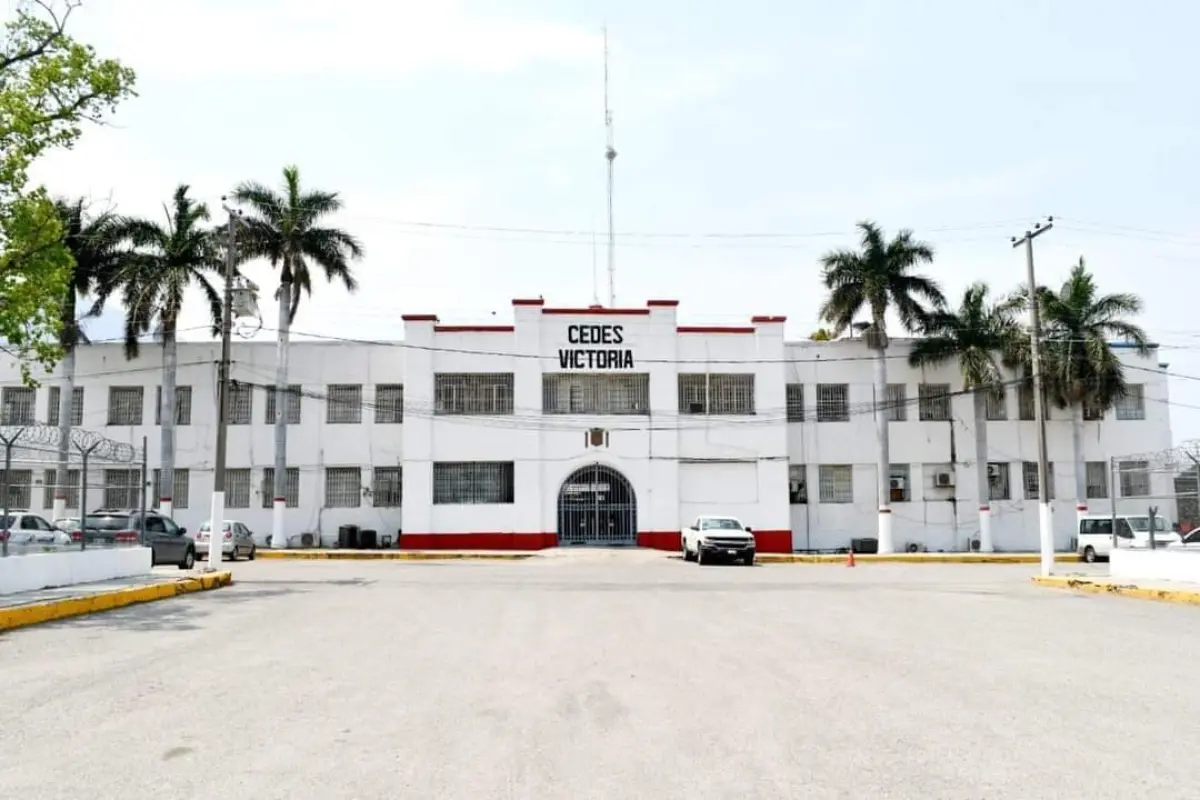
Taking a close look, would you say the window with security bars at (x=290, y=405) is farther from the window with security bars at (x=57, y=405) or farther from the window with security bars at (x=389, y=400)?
the window with security bars at (x=57, y=405)

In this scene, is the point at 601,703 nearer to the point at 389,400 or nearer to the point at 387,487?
the point at 387,487

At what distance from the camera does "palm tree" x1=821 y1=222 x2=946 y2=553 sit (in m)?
39.9

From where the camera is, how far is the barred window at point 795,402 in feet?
138

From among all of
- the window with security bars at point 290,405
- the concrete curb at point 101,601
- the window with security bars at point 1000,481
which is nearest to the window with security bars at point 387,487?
the window with security bars at point 290,405

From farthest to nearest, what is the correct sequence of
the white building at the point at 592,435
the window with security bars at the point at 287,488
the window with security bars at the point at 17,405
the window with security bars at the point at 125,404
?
the window with security bars at the point at 125,404 → the window with security bars at the point at 17,405 → the window with security bars at the point at 287,488 → the white building at the point at 592,435

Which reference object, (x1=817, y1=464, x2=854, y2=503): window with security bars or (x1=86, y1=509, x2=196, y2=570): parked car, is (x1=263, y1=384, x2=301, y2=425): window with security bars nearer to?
(x1=86, y1=509, x2=196, y2=570): parked car

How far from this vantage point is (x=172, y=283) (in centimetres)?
3784

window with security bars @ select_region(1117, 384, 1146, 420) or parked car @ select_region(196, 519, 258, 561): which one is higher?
window with security bars @ select_region(1117, 384, 1146, 420)

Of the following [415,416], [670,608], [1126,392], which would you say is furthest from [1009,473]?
[670,608]

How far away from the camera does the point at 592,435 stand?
39438mm

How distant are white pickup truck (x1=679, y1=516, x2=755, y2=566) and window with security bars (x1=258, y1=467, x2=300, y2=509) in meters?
17.7

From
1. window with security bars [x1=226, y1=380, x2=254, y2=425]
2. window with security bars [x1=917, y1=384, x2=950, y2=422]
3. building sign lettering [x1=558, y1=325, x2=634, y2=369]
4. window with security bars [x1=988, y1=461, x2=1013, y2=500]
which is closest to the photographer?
building sign lettering [x1=558, y1=325, x2=634, y2=369]

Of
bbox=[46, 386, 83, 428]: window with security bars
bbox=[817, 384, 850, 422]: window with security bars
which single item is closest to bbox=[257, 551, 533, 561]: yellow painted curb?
bbox=[46, 386, 83, 428]: window with security bars

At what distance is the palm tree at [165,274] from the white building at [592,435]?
2.91 metres
